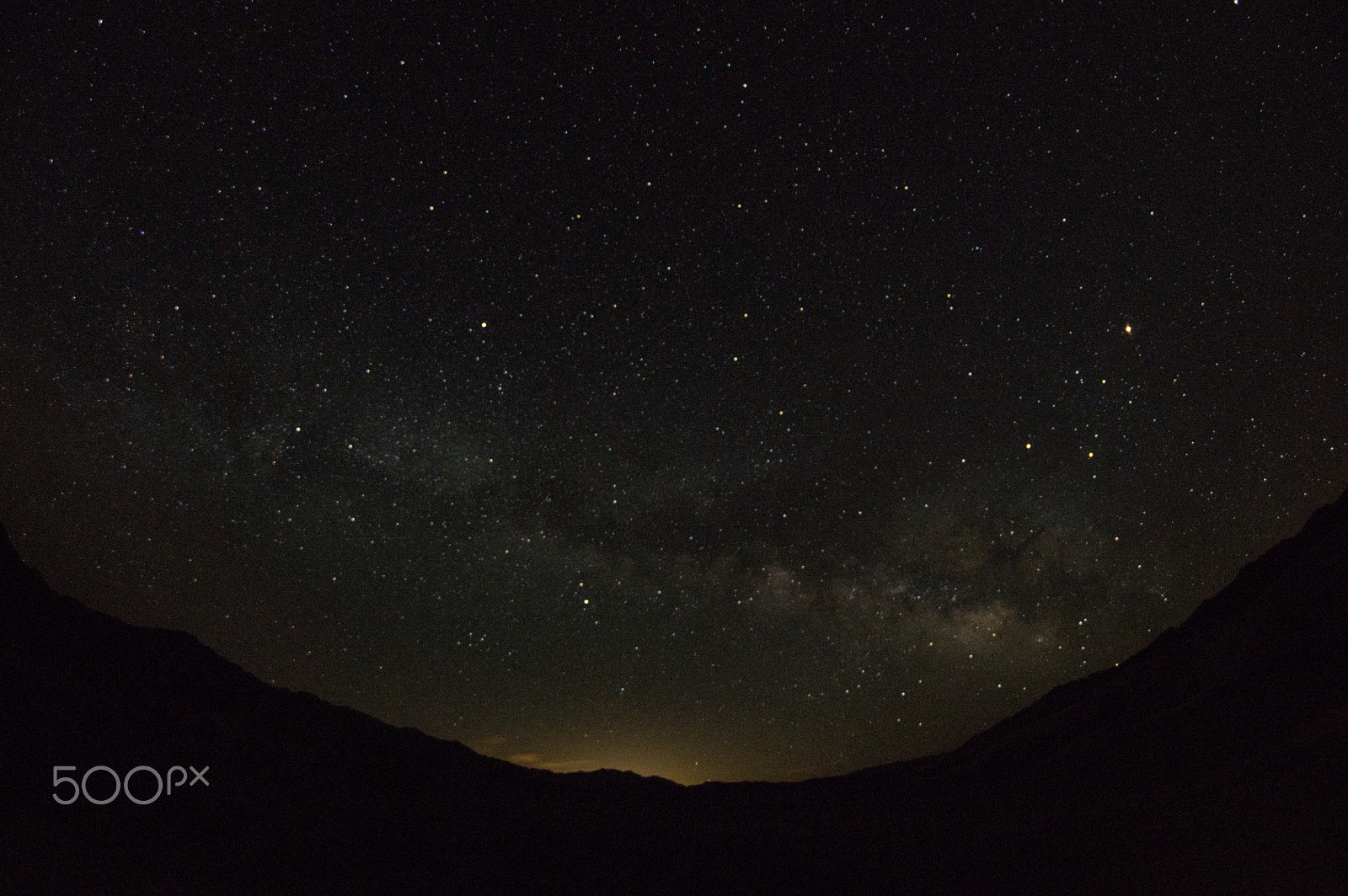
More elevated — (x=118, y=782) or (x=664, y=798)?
(x=118, y=782)

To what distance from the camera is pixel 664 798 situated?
28.5m

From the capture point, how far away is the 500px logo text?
14.4m

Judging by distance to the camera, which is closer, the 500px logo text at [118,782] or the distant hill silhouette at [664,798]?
the distant hill silhouette at [664,798]

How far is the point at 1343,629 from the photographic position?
20812 mm

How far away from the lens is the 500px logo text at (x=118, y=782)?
14.4 meters

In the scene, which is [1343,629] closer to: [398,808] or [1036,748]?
[1036,748]

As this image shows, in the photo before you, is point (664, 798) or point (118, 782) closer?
point (118, 782)

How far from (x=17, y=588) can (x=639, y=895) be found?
66.9 feet

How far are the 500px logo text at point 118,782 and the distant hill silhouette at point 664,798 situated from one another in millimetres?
236

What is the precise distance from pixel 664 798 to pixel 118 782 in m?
18.1

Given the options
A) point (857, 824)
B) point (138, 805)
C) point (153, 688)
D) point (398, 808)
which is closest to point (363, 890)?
point (138, 805)

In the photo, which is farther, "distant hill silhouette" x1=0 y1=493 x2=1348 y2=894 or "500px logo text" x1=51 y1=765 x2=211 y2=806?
"500px logo text" x1=51 y1=765 x2=211 y2=806

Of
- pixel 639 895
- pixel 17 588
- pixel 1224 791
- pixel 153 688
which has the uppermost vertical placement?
pixel 17 588

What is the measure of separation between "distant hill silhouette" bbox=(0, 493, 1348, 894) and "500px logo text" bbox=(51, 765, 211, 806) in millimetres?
236
